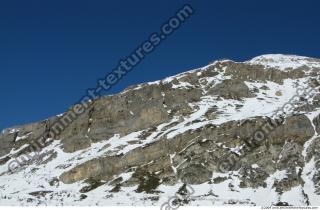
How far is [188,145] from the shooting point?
109 m

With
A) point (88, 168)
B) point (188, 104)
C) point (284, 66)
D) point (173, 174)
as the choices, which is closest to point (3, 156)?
point (88, 168)

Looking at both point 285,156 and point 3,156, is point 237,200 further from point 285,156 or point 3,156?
point 3,156

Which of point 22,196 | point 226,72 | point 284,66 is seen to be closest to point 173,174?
point 22,196

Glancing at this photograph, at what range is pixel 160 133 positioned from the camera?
409 feet

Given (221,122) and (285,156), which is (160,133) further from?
(285,156)

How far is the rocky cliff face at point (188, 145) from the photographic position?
90562 mm

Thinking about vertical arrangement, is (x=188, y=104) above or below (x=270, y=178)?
above

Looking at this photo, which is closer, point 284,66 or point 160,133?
point 160,133

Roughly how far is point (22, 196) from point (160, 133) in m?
40.3

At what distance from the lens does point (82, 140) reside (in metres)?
137

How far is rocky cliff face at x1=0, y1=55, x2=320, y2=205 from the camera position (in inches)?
3565

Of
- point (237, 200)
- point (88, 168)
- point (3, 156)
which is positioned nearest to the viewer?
point (237, 200)

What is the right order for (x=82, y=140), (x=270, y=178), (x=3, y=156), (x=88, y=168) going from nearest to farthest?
(x=270, y=178) → (x=88, y=168) → (x=82, y=140) → (x=3, y=156)

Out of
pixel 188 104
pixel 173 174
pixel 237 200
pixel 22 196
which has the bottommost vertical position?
pixel 237 200
